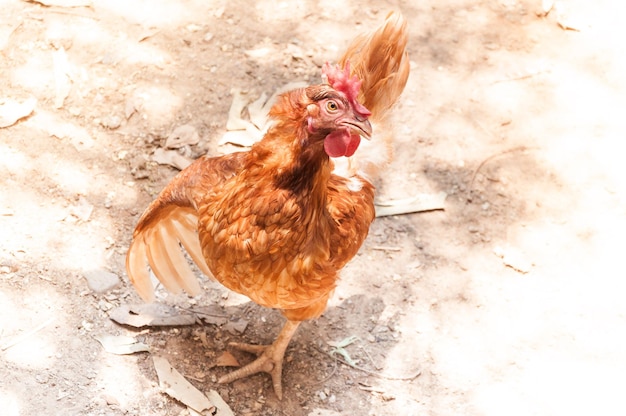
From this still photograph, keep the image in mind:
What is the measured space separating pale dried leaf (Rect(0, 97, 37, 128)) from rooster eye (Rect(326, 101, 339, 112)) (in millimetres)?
2773

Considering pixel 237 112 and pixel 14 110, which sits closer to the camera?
pixel 14 110

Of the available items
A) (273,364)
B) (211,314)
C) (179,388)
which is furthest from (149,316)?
(273,364)

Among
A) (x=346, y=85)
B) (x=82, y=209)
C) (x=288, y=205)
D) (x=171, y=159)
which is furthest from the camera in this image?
(x=171, y=159)

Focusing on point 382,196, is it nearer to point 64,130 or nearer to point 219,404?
point 219,404

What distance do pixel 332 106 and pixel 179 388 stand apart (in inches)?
75.1

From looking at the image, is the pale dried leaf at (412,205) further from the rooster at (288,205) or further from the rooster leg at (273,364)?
the rooster leg at (273,364)

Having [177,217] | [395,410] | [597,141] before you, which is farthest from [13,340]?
[597,141]

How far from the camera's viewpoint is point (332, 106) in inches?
114

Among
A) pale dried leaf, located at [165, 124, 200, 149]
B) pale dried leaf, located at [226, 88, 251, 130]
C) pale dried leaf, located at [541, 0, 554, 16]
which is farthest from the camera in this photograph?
pale dried leaf, located at [541, 0, 554, 16]

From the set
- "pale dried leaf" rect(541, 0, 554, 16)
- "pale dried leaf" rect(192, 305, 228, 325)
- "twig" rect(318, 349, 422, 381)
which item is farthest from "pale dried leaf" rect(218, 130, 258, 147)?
"pale dried leaf" rect(541, 0, 554, 16)

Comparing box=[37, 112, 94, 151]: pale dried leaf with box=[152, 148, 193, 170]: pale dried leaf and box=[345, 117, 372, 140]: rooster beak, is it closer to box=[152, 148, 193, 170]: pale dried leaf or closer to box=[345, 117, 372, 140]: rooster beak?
box=[152, 148, 193, 170]: pale dried leaf

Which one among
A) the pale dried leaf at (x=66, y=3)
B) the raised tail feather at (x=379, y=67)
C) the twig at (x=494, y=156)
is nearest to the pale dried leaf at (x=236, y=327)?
the raised tail feather at (x=379, y=67)

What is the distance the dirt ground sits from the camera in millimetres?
4027

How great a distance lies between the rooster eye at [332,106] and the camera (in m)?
2.88
